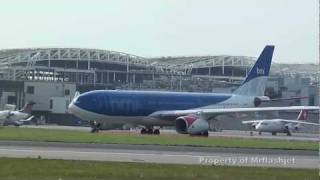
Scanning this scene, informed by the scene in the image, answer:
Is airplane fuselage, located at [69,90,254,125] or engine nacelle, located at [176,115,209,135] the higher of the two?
airplane fuselage, located at [69,90,254,125]

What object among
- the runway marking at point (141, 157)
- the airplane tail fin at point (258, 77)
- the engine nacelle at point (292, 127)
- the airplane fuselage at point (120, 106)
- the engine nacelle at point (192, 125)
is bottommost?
the engine nacelle at point (292, 127)

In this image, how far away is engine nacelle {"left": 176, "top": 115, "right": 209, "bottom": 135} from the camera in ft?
202

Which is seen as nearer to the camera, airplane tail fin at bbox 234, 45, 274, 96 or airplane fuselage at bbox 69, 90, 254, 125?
airplane fuselage at bbox 69, 90, 254, 125

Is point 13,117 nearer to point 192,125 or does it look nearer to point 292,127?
point 292,127

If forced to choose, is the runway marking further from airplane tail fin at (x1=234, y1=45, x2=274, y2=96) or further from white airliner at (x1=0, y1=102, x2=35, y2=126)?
white airliner at (x1=0, y1=102, x2=35, y2=126)

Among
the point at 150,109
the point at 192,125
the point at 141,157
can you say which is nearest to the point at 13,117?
the point at 150,109

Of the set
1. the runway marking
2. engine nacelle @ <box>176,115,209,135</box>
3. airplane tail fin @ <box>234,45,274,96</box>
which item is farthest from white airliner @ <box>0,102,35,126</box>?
the runway marking

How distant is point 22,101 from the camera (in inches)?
5822

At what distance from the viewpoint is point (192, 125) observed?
61594mm

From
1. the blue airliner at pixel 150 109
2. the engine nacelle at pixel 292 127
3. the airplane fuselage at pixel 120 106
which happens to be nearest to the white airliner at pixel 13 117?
the blue airliner at pixel 150 109

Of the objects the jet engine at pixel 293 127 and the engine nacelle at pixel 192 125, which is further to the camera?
the jet engine at pixel 293 127

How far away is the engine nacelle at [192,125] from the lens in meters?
61.4

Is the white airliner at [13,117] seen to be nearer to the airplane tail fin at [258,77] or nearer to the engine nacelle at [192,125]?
the airplane tail fin at [258,77]

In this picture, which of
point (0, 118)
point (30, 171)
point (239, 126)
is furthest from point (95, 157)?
point (239, 126)
